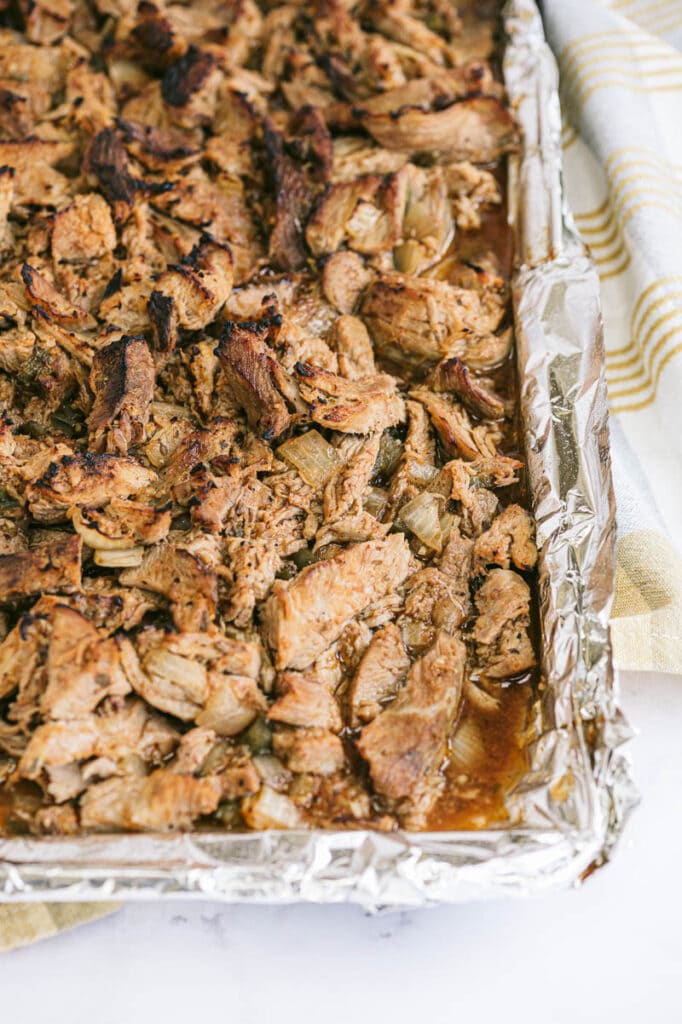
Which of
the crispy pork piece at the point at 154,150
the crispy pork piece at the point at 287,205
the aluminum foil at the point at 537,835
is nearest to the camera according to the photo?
the aluminum foil at the point at 537,835

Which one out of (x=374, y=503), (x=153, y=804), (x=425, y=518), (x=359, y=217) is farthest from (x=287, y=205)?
(x=153, y=804)

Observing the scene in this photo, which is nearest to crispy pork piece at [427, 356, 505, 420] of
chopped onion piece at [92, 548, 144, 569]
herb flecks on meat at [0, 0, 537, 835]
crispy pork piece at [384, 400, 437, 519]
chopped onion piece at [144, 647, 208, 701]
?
herb flecks on meat at [0, 0, 537, 835]

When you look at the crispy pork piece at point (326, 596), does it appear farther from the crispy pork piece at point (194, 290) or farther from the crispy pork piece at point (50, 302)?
the crispy pork piece at point (50, 302)

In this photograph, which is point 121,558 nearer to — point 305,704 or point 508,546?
point 305,704

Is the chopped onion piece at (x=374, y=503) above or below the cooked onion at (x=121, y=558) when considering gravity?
above

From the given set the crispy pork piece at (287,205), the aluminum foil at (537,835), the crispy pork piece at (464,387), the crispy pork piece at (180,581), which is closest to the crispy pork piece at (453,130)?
the crispy pork piece at (287,205)
